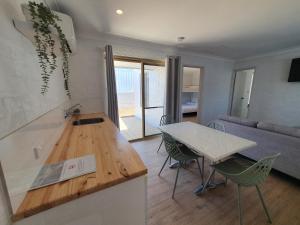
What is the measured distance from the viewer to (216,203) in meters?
1.65

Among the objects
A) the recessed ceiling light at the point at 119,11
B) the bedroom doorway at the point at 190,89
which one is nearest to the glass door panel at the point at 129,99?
the recessed ceiling light at the point at 119,11

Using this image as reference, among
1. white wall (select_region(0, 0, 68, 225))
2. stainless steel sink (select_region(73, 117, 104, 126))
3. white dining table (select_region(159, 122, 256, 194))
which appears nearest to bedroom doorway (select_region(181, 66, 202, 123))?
white dining table (select_region(159, 122, 256, 194))

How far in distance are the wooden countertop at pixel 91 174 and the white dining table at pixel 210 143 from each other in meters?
0.80

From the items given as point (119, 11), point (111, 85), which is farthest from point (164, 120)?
point (119, 11)

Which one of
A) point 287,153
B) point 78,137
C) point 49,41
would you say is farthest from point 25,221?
point 287,153

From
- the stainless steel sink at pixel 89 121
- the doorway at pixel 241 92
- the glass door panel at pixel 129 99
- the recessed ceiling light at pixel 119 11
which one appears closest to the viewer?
the recessed ceiling light at pixel 119 11

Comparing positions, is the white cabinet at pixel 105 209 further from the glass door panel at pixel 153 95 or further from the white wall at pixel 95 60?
the glass door panel at pixel 153 95

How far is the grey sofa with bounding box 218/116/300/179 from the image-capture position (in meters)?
1.84

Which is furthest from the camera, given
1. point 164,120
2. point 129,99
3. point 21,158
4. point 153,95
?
point 129,99

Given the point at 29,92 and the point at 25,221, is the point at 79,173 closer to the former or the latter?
the point at 25,221

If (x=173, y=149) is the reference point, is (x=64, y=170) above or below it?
above

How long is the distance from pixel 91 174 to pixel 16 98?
1.89ft

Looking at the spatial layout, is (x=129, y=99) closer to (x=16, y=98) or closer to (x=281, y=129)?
(x=281, y=129)

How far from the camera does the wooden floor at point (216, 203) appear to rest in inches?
56.7
